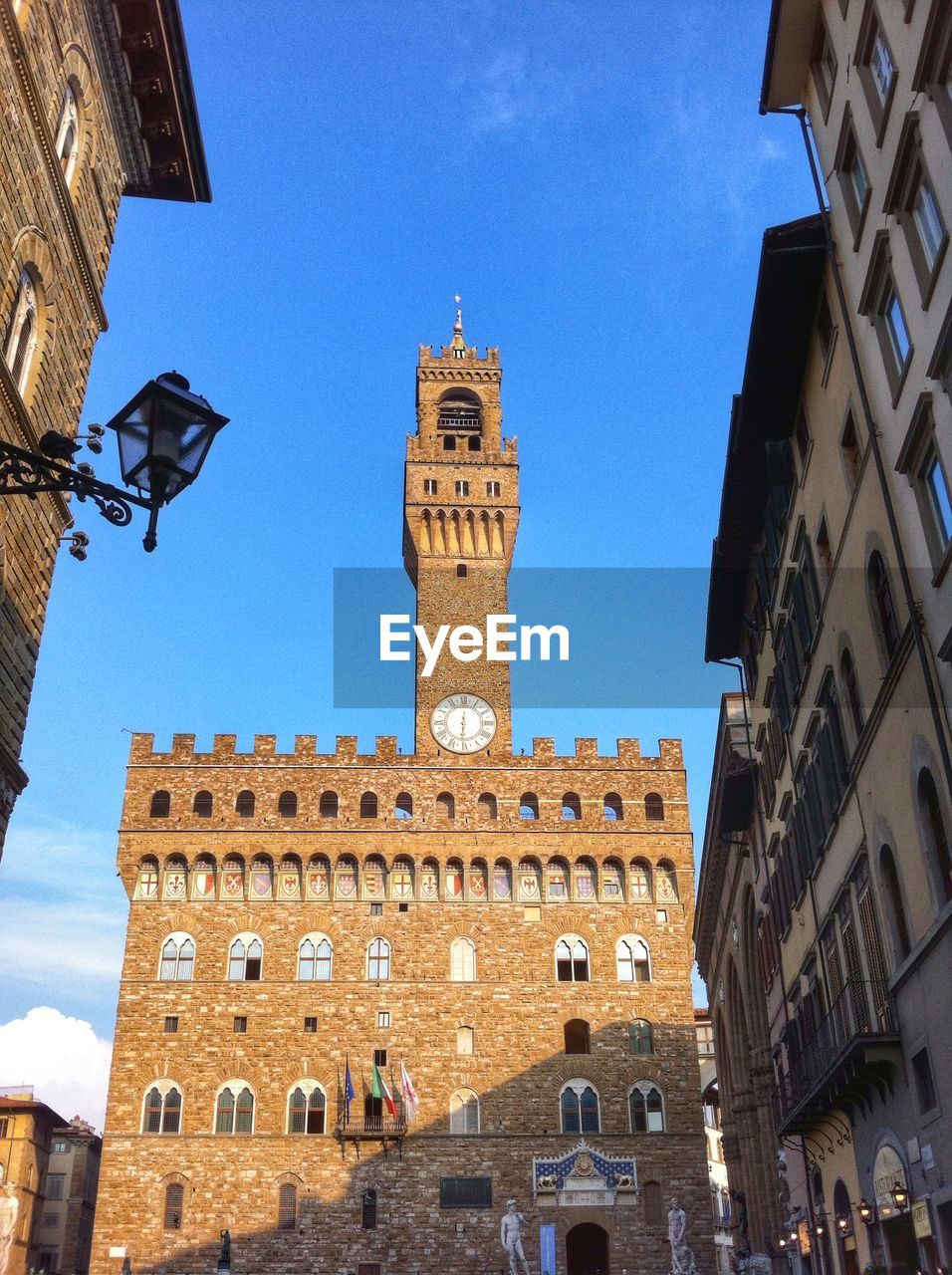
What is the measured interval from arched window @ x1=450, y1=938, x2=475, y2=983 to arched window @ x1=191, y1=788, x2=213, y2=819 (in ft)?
32.4

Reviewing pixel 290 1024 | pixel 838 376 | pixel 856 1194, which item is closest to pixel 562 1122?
pixel 290 1024

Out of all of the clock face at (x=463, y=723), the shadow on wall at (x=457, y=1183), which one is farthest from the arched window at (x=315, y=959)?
the clock face at (x=463, y=723)

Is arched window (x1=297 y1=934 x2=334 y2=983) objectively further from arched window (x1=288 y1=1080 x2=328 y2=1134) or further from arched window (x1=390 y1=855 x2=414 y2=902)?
arched window (x1=288 y1=1080 x2=328 y2=1134)

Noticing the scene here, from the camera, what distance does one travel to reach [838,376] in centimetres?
1758

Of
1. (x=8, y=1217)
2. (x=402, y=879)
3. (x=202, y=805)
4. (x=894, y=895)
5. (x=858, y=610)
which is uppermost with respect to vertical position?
(x=202, y=805)

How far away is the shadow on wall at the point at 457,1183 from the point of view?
124 ft

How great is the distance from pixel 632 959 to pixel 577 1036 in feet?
10.6

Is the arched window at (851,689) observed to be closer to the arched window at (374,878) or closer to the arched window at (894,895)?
the arched window at (894,895)

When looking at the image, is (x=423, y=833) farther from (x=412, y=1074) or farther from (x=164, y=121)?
(x=164, y=121)

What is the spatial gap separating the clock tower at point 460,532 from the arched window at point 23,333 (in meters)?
33.9

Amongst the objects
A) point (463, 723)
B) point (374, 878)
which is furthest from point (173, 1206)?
point (463, 723)

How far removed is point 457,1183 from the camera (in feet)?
129

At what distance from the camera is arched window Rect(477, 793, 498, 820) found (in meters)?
44.8

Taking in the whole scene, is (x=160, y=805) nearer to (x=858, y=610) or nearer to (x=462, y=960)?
(x=462, y=960)
